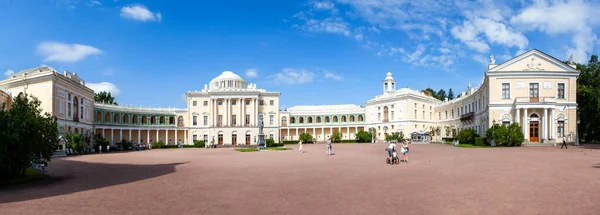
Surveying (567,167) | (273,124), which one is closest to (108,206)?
(567,167)

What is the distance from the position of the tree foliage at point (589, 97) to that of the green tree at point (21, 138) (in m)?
52.1

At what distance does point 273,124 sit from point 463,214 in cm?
7059

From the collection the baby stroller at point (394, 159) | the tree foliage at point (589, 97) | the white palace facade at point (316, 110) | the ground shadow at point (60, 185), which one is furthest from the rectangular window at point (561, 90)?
the ground shadow at point (60, 185)

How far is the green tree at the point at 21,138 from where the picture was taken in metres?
15.1

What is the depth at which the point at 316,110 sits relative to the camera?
3354 inches

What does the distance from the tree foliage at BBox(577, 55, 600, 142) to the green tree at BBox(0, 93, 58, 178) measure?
2051 inches

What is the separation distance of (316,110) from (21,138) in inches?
2796

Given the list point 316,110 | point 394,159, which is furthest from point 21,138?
point 316,110

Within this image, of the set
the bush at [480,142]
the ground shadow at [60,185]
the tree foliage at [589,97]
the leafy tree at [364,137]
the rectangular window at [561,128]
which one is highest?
the tree foliage at [589,97]

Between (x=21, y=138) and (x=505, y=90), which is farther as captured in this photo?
(x=505, y=90)

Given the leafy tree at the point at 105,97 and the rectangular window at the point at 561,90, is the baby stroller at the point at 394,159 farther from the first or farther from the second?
the leafy tree at the point at 105,97

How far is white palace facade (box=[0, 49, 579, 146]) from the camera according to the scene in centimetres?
4419

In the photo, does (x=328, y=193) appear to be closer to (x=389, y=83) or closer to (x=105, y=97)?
(x=389, y=83)

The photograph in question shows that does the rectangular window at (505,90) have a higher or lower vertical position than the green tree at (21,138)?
higher
